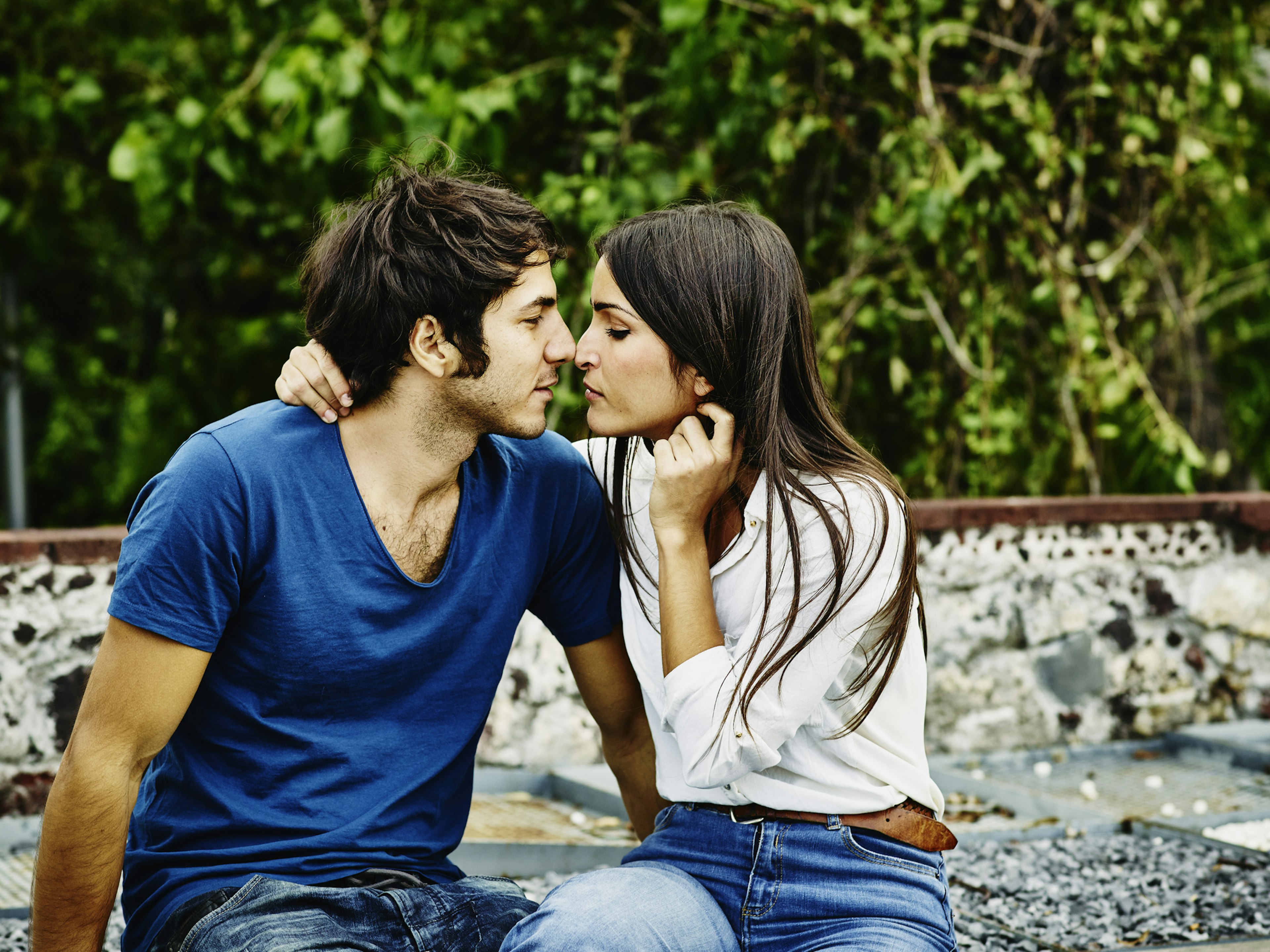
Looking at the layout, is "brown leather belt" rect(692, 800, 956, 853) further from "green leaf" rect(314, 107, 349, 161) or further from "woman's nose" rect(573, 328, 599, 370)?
"green leaf" rect(314, 107, 349, 161)

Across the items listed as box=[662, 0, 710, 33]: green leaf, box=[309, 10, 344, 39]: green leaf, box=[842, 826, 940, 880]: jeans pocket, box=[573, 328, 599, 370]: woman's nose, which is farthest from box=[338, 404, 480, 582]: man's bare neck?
box=[309, 10, 344, 39]: green leaf

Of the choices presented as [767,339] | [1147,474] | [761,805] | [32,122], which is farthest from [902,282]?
[32,122]

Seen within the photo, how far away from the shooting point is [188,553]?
185 centimetres

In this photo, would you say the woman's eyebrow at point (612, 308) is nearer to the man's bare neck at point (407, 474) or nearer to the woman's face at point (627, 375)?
the woman's face at point (627, 375)

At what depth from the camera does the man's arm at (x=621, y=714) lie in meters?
2.34

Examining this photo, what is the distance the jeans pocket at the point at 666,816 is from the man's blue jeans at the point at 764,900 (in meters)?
0.08

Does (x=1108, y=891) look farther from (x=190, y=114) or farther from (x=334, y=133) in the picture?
(x=190, y=114)

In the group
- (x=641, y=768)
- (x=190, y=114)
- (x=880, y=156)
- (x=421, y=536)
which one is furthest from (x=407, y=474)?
(x=880, y=156)

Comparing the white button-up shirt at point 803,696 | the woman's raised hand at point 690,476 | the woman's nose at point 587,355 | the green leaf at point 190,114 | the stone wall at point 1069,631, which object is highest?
the green leaf at point 190,114

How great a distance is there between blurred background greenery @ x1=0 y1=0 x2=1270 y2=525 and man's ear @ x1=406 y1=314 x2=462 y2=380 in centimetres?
210

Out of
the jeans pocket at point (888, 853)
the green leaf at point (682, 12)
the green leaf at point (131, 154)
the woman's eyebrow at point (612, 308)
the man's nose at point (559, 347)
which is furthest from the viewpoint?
the green leaf at point (131, 154)

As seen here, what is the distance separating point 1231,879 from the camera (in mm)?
3082

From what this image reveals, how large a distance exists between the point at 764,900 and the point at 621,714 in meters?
0.55

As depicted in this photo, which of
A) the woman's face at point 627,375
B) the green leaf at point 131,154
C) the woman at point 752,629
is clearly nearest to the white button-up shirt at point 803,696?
the woman at point 752,629
